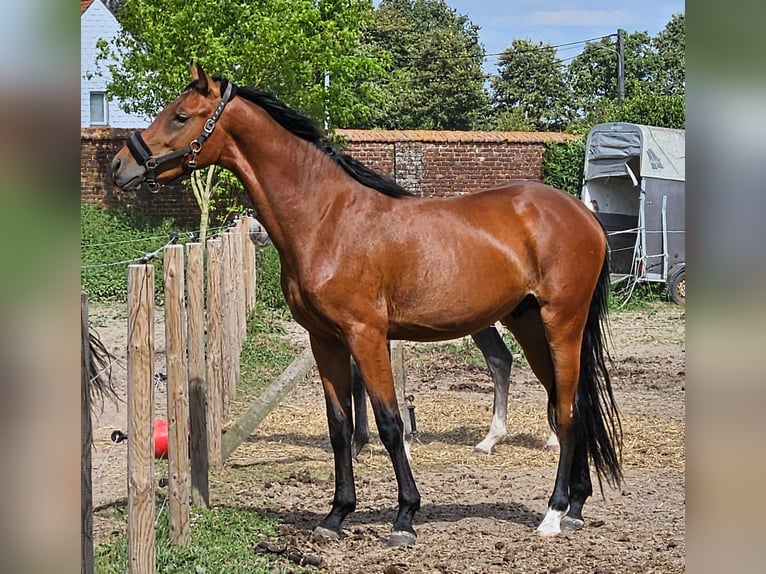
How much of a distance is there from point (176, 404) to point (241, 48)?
970cm

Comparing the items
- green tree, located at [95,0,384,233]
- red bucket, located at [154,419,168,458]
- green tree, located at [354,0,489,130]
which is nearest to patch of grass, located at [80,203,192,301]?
green tree, located at [95,0,384,233]

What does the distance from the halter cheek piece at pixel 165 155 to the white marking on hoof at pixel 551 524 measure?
7.81ft

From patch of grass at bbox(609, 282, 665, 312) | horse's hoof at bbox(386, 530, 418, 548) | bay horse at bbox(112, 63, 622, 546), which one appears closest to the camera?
bay horse at bbox(112, 63, 622, 546)

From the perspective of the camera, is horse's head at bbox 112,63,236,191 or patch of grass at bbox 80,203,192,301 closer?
horse's head at bbox 112,63,236,191

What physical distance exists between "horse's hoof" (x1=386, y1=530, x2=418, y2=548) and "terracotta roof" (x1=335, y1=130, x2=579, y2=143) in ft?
41.7

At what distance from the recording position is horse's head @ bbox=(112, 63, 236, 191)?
13.5ft

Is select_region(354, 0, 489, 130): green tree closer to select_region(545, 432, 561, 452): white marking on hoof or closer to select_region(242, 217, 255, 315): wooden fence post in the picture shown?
select_region(242, 217, 255, 315): wooden fence post

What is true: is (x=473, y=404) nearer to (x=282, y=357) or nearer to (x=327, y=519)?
(x=282, y=357)

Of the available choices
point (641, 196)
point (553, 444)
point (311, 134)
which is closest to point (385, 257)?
point (311, 134)

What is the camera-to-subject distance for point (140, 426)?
324cm

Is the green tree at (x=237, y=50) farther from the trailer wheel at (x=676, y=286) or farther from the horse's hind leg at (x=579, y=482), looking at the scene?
the horse's hind leg at (x=579, y=482)

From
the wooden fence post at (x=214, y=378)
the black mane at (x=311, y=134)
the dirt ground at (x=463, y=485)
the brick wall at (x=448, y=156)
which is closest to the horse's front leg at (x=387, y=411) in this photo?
the dirt ground at (x=463, y=485)
